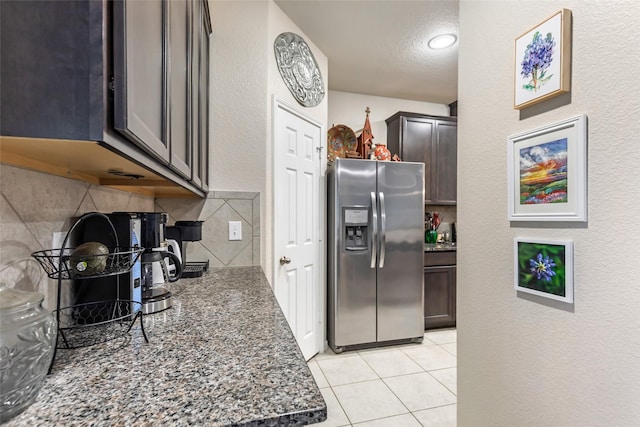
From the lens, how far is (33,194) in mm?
736

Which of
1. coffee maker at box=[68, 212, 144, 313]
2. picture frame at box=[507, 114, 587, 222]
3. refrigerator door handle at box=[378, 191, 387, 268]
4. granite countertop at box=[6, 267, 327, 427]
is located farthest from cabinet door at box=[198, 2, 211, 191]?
refrigerator door handle at box=[378, 191, 387, 268]

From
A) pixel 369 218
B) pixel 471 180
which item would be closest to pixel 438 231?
pixel 369 218

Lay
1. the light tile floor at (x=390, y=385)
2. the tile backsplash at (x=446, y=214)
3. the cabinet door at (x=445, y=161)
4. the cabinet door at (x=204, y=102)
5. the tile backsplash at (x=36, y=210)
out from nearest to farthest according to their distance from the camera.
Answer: the tile backsplash at (x=36, y=210) < the cabinet door at (x=204, y=102) < the light tile floor at (x=390, y=385) < the cabinet door at (x=445, y=161) < the tile backsplash at (x=446, y=214)

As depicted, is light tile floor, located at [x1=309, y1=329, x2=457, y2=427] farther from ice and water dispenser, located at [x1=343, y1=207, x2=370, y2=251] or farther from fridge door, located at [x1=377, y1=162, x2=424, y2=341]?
ice and water dispenser, located at [x1=343, y1=207, x2=370, y2=251]

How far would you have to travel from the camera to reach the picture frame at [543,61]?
3.49 feet

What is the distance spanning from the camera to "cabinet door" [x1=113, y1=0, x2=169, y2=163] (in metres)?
0.48

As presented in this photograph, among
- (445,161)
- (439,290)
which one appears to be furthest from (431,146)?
(439,290)

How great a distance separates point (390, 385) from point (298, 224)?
1413 mm

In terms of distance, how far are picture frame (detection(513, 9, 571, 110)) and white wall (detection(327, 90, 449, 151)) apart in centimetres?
241

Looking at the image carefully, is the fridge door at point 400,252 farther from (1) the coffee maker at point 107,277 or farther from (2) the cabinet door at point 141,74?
(2) the cabinet door at point 141,74

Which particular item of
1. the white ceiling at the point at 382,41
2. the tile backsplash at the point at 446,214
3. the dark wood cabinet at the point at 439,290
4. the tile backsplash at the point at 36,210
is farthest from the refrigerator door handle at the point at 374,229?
the tile backsplash at the point at 36,210

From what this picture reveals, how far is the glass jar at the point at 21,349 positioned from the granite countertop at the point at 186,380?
0.12ft

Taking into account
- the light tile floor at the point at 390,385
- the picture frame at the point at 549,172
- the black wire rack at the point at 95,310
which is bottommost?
the light tile floor at the point at 390,385

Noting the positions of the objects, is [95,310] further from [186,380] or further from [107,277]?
[186,380]
